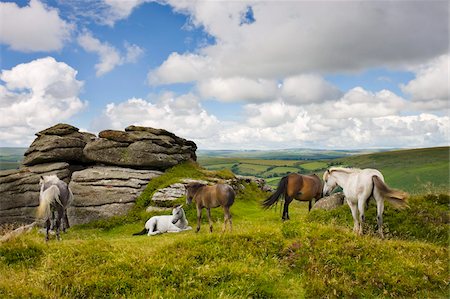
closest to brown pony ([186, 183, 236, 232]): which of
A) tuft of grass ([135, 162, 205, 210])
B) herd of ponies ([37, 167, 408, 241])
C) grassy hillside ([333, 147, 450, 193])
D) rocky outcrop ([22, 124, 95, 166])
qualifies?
herd of ponies ([37, 167, 408, 241])

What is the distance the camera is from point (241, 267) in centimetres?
1052

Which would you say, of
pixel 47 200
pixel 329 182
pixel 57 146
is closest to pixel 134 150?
pixel 57 146

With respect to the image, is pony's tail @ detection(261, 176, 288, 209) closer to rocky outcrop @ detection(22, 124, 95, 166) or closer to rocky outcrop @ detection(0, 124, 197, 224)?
rocky outcrop @ detection(0, 124, 197, 224)

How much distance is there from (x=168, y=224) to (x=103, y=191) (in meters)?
8.55

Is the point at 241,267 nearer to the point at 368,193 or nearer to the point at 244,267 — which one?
the point at 244,267

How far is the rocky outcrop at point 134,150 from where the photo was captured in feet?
96.4

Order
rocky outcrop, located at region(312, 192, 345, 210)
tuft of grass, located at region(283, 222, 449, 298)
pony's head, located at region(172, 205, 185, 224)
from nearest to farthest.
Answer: tuft of grass, located at region(283, 222, 449, 298), rocky outcrop, located at region(312, 192, 345, 210), pony's head, located at region(172, 205, 185, 224)

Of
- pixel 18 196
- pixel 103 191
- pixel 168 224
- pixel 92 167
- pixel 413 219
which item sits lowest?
pixel 168 224

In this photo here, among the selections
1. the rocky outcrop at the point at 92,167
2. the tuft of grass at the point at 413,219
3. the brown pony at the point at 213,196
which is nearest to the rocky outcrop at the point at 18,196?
the rocky outcrop at the point at 92,167

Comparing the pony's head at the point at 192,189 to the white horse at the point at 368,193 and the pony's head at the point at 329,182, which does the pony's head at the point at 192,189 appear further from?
the white horse at the point at 368,193

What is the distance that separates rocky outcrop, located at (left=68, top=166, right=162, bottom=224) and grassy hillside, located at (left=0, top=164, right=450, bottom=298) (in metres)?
12.8

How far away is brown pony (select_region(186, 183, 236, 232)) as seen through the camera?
17281 mm

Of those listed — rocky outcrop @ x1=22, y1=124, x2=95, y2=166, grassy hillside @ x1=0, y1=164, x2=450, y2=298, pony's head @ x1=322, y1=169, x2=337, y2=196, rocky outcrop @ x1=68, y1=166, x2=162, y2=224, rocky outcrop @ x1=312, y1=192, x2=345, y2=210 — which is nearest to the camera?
grassy hillside @ x1=0, y1=164, x2=450, y2=298

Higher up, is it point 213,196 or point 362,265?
point 213,196
